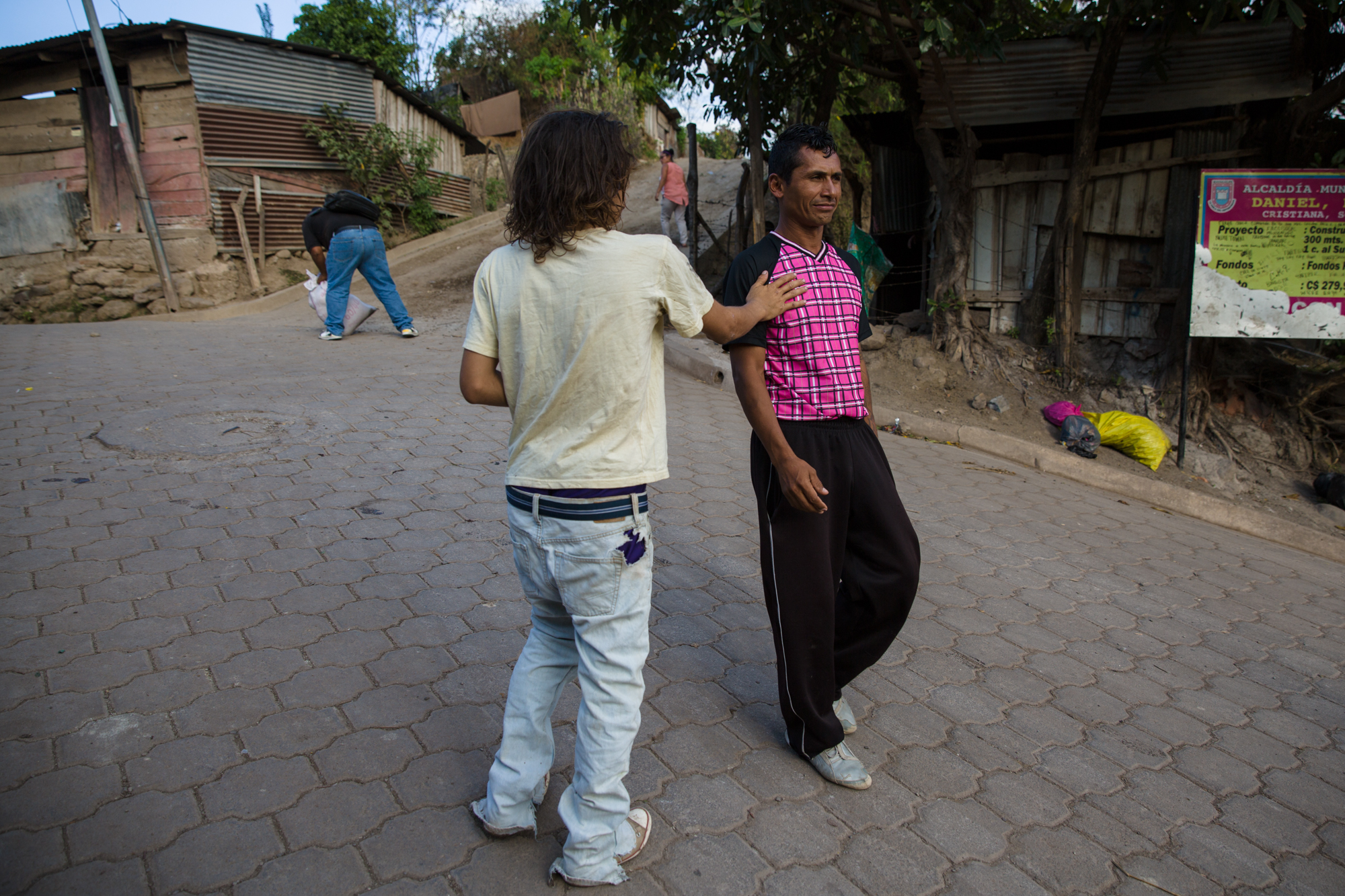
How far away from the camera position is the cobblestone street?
81.4 inches

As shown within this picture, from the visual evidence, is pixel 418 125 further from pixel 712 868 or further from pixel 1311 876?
pixel 1311 876

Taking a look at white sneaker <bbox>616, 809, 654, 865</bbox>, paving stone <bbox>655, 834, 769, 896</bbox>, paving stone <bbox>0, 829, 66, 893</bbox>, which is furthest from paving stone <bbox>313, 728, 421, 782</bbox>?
paving stone <bbox>655, 834, 769, 896</bbox>

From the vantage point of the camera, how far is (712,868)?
2.04 meters

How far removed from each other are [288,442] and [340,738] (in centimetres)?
319

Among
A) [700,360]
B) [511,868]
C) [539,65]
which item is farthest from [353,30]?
[511,868]

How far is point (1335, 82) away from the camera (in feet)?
19.7

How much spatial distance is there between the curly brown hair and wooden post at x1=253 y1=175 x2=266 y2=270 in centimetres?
1301

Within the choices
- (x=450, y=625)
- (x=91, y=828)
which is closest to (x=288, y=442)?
(x=450, y=625)

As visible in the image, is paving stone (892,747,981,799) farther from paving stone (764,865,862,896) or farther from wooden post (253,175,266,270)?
wooden post (253,175,266,270)

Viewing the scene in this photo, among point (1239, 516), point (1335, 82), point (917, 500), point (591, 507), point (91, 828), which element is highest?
point (1335, 82)

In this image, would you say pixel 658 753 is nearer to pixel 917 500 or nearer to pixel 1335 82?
pixel 917 500

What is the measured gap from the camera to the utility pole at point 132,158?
10734 mm

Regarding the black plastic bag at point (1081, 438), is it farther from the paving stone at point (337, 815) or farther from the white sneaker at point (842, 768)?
the paving stone at point (337, 815)

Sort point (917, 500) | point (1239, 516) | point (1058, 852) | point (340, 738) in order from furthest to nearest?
point (1239, 516)
point (917, 500)
point (340, 738)
point (1058, 852)
